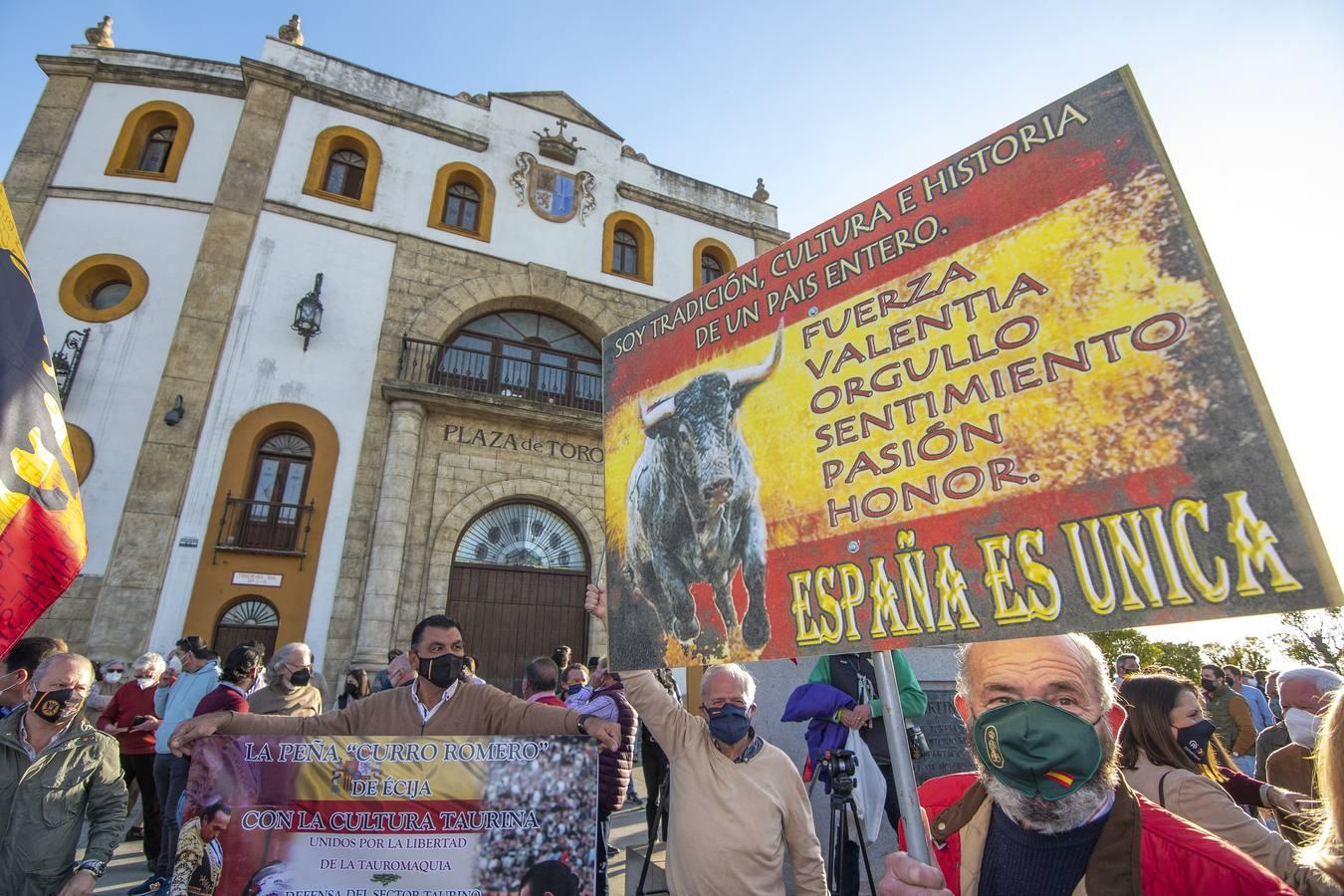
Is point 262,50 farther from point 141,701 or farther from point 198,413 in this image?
point 141,701

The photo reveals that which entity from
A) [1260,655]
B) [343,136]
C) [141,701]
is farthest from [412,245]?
[1260,655]

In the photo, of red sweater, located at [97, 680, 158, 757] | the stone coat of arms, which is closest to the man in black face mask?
red sweater, located at [97, 680, 158, 757]

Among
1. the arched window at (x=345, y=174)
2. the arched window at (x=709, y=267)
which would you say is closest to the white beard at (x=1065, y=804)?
the arched window at (x=345, y=174)

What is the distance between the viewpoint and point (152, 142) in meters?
13.2

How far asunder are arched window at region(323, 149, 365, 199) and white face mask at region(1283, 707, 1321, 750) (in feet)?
51.8

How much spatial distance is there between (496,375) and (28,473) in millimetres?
11084

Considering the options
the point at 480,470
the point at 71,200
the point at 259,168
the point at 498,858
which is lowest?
the point at 498,858

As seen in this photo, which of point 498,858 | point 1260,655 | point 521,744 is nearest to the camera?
point 498,858

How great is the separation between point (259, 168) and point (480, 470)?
7.40 meters

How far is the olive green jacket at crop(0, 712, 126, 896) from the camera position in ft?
9.43

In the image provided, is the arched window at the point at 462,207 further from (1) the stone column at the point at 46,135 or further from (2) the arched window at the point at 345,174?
(1) the stone column at the point at 46,135

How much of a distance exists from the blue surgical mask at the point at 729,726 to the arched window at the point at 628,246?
13.5m

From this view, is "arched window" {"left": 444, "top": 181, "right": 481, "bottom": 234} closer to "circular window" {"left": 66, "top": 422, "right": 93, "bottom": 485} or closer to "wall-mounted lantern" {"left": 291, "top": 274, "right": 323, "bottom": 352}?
"wall-mounted lantern" {"left": 291, "top": 274, "right": 323, "bottom": 352}

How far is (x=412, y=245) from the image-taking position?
13.4m
